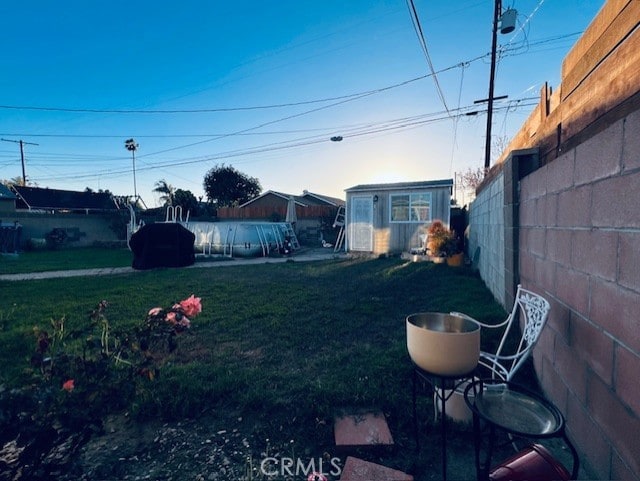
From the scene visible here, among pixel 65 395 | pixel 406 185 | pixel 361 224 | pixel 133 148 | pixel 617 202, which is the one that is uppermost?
pixel 133 148

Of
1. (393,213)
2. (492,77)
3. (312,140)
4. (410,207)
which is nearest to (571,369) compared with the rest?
(410,207)

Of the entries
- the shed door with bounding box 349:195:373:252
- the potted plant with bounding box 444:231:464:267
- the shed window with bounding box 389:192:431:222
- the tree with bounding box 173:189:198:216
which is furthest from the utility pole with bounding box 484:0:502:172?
the tree with bounding box 173:189:198:216

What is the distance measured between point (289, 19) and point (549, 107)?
7.57 m

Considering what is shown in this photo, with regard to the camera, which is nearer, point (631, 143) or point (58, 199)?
point (631, 143)

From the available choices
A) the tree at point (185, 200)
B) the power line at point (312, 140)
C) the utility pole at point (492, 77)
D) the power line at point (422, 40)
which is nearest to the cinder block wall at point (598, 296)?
the power line at point (422, 40)

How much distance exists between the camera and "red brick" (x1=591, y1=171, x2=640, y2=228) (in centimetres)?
101

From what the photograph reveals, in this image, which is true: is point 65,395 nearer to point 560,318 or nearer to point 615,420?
point 615,420

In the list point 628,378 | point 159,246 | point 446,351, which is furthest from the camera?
point 159,246

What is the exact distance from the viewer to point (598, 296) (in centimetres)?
125

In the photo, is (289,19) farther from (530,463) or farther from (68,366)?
(530,463)

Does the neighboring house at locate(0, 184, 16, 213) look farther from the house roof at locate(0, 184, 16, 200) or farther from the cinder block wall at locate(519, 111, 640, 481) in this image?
the cinder block wall at locate(519, 111, 640, 481)

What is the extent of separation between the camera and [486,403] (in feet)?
3.95

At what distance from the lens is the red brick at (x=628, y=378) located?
97 centimetres

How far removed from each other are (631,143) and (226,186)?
94.2 ft
